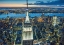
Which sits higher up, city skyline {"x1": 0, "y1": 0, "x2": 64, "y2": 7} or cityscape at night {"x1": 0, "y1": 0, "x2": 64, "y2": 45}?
city skyline {"x1": 0, "y1": 0, "x2": 64, "y2": 7}

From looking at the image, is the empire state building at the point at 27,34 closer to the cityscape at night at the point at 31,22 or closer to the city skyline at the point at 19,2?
the cityscape at night at the point at 31,22


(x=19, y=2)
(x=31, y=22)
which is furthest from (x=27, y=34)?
(x=19, y=2)

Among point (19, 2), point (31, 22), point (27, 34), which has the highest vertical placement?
point (19, 2)

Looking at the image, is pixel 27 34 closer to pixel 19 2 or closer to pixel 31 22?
pixel 31 22

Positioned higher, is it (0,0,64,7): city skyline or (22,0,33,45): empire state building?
(0,0,64,7): city skyline

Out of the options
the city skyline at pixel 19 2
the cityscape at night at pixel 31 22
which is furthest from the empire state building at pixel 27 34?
the city skyline at pixel 19 2

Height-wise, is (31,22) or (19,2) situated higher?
(19,2)

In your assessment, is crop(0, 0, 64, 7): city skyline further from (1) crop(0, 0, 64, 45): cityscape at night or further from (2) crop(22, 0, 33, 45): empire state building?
(2) crop(22, 0, 33, 45): empire state building

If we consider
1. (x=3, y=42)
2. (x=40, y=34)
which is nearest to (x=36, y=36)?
(x=40, y=34)

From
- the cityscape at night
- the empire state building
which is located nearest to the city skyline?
the cityscape at night

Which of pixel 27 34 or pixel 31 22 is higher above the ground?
pixel 31 22
